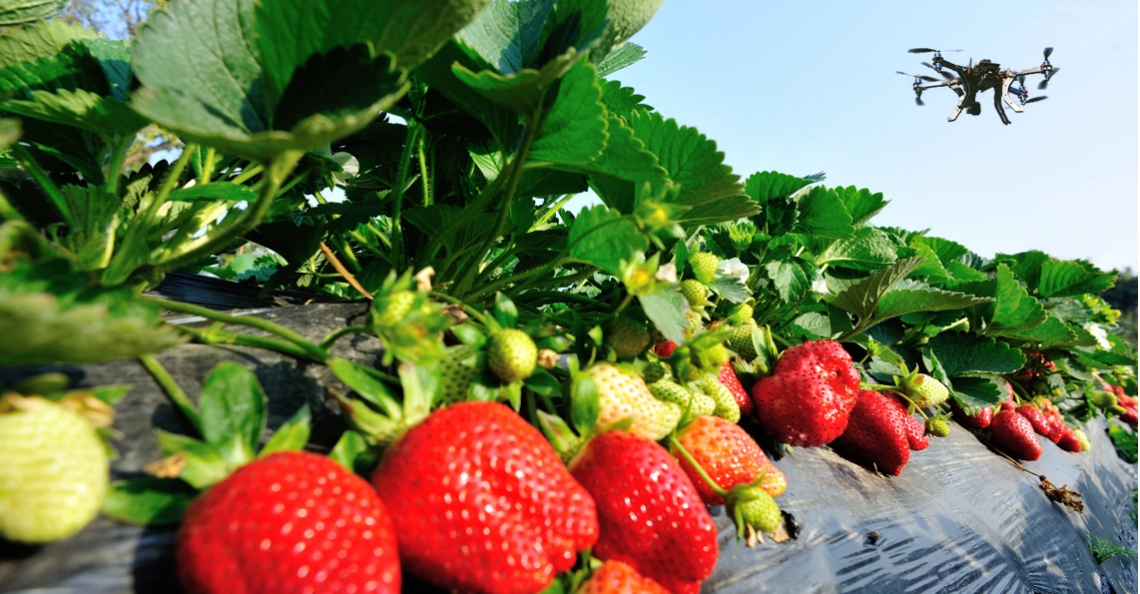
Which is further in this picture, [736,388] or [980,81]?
[980,81]

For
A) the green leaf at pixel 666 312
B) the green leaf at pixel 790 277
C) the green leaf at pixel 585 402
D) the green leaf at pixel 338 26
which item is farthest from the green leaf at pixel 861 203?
the green leaf at pixel 338 26

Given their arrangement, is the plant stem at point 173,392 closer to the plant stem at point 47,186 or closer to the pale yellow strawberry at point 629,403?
the plant stem at point 47,186

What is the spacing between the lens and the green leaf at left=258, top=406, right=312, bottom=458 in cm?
46

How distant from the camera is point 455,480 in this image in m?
0.48

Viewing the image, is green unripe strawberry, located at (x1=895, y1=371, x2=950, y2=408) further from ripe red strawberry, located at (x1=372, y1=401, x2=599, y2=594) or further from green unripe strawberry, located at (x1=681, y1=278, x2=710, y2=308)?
ripe red strawberry, located at (x1=372, y1=401, x2=599, y2=594)

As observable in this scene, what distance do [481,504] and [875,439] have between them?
104cm

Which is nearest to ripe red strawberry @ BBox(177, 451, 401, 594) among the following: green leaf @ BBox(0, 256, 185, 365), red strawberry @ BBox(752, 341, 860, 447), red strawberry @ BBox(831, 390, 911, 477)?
green leaf @ BBox(0, 256, 185, 365)

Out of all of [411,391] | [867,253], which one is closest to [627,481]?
[411,391]

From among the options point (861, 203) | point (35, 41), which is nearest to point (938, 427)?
point (861, 203)

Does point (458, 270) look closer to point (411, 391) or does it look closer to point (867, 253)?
point (411, 391)

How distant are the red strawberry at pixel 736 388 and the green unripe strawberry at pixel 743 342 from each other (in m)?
0.09

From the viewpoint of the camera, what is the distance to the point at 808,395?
97 centimetres

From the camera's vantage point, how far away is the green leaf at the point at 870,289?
1.28 m

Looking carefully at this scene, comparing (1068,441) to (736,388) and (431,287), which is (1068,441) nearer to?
(736,388)
